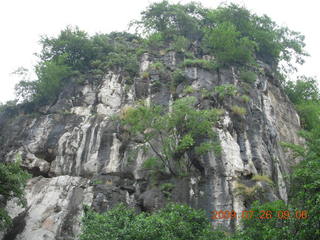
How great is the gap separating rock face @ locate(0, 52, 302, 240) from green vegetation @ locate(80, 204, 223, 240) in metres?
3.43

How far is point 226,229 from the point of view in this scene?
1509 cm

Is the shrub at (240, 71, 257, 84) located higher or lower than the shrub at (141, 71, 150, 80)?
lower

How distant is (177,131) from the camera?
60.5ft

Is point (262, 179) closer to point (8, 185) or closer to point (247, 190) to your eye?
point (247, 190)

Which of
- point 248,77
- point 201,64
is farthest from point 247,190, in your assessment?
point 201,64

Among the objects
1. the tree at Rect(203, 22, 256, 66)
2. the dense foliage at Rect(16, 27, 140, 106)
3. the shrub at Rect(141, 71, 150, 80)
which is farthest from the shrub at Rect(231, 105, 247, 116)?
the dense foliage at Rect(16, 27, 140, 106)

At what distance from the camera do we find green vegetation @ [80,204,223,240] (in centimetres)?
1185

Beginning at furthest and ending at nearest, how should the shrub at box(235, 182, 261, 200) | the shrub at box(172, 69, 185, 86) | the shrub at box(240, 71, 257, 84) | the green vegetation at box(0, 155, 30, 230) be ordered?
the shrub at box(240, 71, 257, 84) < the shrub at box(172, 69, 185, 86) < the shrub at box(235, 182, 261, 200) < the green vegetation at box(0, 155, 30, 230)

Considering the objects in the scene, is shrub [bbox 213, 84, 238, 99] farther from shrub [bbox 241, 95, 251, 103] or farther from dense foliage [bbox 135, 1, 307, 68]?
dense foliage [bbox 135, 1, 307, 68]

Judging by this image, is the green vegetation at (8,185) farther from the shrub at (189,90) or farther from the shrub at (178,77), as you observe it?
the shrub at (178,77)

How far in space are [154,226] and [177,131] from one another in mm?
7175

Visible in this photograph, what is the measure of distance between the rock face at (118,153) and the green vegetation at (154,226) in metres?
3.43

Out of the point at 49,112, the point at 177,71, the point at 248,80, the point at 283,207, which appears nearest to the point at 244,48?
the point at 248,80

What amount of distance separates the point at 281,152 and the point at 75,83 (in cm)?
1432
